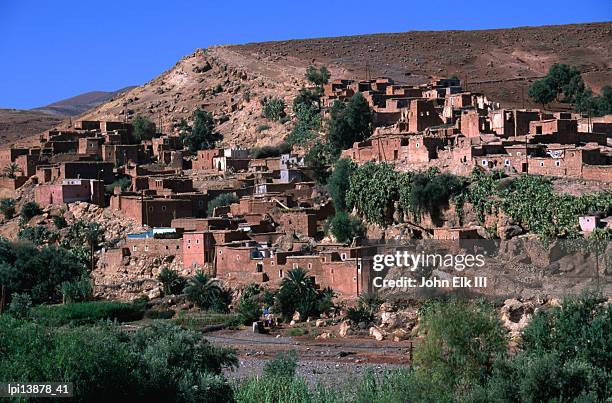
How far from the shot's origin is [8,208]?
35594 mm

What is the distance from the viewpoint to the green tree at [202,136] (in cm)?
4197

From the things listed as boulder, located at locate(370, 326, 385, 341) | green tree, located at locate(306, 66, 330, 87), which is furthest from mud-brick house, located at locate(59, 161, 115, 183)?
boulder, located at locate(370, 326, 385, 341)

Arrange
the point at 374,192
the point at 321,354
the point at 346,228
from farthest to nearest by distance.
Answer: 1. the point at 374,192
2. the point at 346,228
3. the point at 321,354

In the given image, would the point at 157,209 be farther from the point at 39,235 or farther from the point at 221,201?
the point at 39,235

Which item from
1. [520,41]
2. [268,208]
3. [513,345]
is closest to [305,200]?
[268,208]

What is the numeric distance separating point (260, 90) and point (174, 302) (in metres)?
18.3

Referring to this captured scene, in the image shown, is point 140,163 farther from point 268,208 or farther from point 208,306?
point 208,306

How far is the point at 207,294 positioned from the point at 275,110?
14.8 metres

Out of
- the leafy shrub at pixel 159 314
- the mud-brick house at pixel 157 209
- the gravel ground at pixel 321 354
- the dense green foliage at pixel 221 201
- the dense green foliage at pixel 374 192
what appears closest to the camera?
the gravel ground at pixel 321 354

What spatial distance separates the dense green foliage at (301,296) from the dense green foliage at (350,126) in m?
8.72

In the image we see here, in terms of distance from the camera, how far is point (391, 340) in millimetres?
25875

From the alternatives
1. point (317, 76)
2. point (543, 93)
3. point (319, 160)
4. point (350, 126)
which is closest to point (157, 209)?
point (319, 160)

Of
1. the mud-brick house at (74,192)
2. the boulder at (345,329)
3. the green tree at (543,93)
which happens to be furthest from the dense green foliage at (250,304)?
the green tree at (543,93)

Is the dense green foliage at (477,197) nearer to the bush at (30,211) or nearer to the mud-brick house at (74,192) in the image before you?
the mud-brick house at (74,192)
